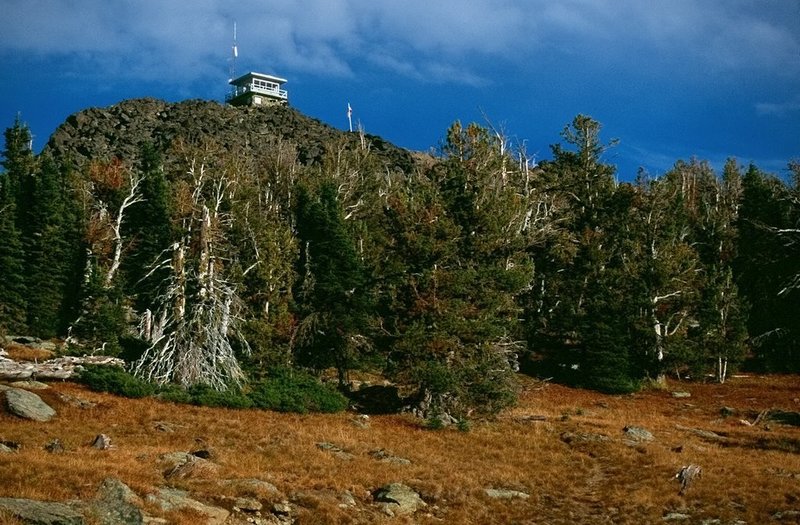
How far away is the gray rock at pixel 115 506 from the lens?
11648mm

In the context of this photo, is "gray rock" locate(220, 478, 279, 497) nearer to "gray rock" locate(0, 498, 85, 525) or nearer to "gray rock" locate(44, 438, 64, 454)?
"gray rock" locate(44, 438, 64, 454)

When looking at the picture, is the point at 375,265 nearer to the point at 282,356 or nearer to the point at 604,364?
the point at 282,356

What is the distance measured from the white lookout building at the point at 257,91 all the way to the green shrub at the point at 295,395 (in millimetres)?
103434

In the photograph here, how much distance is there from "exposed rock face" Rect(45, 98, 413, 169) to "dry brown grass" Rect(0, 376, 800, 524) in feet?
239

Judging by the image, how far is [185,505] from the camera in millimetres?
13953

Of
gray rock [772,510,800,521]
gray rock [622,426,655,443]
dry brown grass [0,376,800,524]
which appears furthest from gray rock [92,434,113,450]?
gray rock [622,426,655,443]

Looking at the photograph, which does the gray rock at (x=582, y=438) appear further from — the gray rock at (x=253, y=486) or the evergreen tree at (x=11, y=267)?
the evergreen tree at (x=11, y=267)

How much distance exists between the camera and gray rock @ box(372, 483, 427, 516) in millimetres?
17219

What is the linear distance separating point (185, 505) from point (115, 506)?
1995 millimetres

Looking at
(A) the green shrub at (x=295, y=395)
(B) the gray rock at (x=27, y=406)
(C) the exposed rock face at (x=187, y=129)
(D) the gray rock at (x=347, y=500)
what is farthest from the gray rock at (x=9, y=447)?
(C) the exposed rock face at (x=187, y=129)

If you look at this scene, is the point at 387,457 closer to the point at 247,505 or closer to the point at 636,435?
the point at 247,505

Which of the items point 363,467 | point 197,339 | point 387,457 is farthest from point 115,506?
point 197,339

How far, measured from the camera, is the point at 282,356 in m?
38.0

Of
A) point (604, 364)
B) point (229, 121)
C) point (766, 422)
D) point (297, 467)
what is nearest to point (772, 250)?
point (604, 364)
